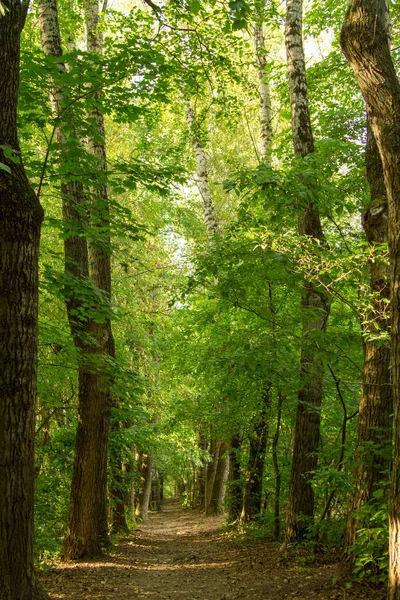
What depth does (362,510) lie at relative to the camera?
5.67 metres

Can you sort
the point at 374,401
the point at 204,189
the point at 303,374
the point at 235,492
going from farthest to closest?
1. the point at 235,492
2. the point at 204,189
3. the point at 303,374
4. the point at 374,401

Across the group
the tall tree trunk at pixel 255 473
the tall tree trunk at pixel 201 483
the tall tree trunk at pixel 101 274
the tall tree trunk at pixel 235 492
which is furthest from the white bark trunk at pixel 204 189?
the tall tree trunk at pixel 201 483

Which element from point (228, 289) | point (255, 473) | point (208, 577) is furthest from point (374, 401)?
point (255, 473)

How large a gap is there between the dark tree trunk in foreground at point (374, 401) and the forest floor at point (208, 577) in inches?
36.8

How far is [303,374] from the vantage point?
8852 millimetres

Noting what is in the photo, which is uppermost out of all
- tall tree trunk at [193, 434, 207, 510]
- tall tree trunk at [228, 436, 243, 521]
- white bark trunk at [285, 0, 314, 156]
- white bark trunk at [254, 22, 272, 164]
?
white bark trunk at [254, 22, 272, 164]

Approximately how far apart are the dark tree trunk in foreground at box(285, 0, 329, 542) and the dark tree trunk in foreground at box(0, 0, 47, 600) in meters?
4.76

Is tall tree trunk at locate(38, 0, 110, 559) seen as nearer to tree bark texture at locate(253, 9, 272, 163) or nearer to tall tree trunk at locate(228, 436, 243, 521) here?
tree bark texture at locate(253, 9, 272, 163)

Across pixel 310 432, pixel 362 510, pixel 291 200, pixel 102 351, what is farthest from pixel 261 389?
pixel 362 510

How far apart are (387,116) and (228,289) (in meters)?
4.96

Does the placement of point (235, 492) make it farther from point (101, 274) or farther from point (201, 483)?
point (201, 483)

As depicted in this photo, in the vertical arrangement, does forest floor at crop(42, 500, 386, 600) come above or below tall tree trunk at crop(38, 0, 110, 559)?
below

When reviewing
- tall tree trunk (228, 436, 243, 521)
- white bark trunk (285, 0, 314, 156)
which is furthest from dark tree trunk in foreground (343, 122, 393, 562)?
tall tree trunk (228, 436, 243, 521)

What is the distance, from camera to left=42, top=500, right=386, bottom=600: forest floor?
6.67 metres
